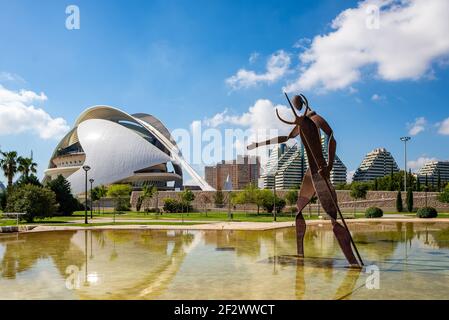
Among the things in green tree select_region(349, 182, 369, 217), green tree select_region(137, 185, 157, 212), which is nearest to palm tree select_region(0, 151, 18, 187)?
green tree select_region(137, 185, 157, 212)

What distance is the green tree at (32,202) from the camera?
2723cm

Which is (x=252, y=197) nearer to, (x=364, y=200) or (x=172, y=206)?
(x=172, y=206)

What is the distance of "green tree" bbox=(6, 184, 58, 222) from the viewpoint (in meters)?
27.2

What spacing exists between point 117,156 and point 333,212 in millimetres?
57625

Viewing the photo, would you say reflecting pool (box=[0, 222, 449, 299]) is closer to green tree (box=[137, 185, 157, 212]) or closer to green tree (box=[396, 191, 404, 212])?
green tree (box=[137, 185, 157, 212])

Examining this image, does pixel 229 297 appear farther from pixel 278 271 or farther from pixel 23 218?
pixel 23 218

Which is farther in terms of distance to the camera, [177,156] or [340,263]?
[177,156]

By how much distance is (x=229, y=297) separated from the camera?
23.1 feet

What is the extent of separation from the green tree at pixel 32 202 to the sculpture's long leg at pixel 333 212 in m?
22.9

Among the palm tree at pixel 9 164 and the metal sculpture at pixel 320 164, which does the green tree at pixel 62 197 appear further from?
the metal sculpture at pixel 320 164

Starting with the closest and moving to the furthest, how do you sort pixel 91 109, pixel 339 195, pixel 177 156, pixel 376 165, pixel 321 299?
pixel 321 299, pixel 339 195, pixel 177 156, pixel 91 109, pixel 376 165
